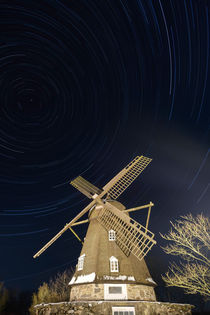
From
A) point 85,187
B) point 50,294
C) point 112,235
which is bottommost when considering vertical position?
point 50,294

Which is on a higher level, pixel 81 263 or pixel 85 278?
pixel 81 263

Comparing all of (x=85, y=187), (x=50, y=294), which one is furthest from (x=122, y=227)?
(x=50, y=294)

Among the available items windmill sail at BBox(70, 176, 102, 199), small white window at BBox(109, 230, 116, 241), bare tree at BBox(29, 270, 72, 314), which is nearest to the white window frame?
small white window at BBox(109, 230, 116, 241)

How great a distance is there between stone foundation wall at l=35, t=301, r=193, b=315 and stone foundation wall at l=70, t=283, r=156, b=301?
748 millimetres

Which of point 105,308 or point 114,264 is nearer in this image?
point 105,308

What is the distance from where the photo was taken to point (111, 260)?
50.0 feet

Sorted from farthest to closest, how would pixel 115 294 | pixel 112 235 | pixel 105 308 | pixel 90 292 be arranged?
pixel 112 235 < pixel 90 292 < pixel 115 294 < pixel 105 308

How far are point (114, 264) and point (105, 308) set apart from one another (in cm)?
291

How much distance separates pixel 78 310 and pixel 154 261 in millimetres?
34070

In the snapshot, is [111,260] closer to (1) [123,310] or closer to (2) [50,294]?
(1) [123,310]

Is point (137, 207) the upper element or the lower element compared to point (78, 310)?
upper

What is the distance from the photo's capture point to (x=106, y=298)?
44.5ft

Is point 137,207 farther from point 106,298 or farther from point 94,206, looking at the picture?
point 106,298

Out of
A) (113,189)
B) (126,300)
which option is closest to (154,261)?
(113,189)
